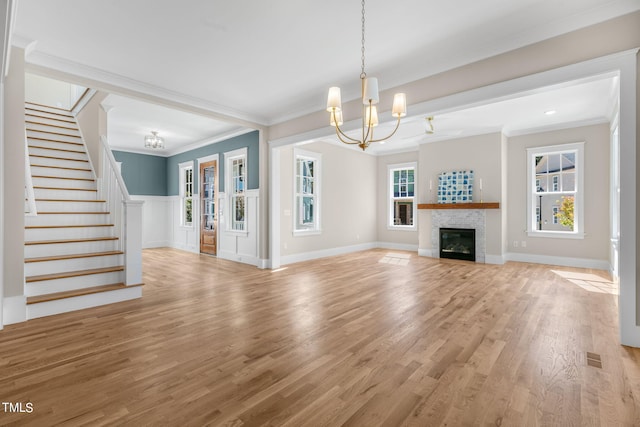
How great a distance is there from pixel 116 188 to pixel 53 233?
949mm

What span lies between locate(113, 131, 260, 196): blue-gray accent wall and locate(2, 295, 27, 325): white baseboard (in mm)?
4602

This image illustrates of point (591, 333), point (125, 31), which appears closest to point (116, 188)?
point (125, 31)

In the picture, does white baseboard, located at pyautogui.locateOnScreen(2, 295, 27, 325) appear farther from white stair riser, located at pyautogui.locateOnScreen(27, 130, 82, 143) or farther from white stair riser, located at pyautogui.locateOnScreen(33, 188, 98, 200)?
white stair riser, located at pyautogui.locateOnScreen(27, 130, 82, 143)

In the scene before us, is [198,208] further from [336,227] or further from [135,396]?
[135,396]

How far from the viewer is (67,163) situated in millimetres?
5145

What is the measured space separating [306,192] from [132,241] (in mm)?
3979

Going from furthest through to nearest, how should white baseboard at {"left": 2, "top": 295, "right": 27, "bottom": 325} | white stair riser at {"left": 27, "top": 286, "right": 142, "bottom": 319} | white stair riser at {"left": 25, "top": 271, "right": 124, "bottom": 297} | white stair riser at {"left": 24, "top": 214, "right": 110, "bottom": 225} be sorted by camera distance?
1. white stair riser at {"left": 24, "top": 214, "right": 110, "bottom": 225}
2. white stair riser at {"left": 25, "top": 271, "right": 124, "bottom": 297}
3. white stair riser at {"left": 27, "top": 286, "right": 142, "bottom": 319}
4. white baseboard at {"left": 2, "top": 295, "right": 27, "bottom": 325}

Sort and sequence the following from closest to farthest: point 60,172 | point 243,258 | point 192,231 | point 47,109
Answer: point 60,172 → point 47,109 → point 243,258 → point 192,231

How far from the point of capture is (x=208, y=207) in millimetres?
7891

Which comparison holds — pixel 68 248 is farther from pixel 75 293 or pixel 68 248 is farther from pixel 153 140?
pixel 153 140

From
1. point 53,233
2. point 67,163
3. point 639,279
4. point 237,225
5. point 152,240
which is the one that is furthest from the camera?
point 152,240

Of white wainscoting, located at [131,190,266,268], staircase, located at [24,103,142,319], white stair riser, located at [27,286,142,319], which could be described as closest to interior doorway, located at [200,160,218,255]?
white wainscoting, located at [131,190,266,268]

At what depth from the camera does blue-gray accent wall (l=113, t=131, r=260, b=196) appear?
7402 mm

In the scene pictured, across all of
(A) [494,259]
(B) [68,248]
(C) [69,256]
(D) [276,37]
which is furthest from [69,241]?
(A) [494,259]
